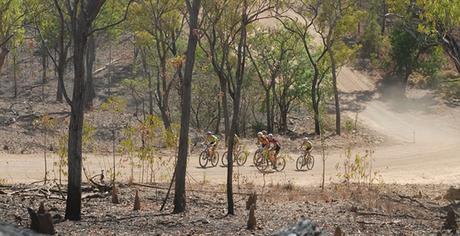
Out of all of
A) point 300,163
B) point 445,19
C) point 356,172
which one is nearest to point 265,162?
point 300,163

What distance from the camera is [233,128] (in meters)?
15.4

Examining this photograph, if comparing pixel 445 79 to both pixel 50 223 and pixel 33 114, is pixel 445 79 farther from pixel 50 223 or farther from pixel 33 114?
pixel 50 223

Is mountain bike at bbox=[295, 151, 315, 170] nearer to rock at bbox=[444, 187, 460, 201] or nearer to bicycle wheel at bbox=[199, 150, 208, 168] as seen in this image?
bicycle wheel at bbox=[199, 150, 208, 168]

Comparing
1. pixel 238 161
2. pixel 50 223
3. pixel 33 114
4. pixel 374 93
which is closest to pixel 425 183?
pixel 238 161

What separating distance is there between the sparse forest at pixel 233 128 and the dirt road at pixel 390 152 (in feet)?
0.58

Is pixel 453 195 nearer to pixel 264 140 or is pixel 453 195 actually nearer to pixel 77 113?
pixel 264 140

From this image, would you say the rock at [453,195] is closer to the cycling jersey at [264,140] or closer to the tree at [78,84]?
the cycling jersey at [264,140]

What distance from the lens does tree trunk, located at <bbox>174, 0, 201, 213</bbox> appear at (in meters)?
15.1

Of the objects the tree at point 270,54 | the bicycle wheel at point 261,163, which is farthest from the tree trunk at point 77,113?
the tree at point 270,54

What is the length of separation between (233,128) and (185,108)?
1243 mm

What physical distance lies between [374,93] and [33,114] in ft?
110

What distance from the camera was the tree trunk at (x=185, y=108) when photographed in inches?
595

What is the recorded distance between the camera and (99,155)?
32406 millimetres

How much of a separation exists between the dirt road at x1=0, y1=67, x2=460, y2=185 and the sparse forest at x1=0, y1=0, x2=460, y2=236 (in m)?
0.18
